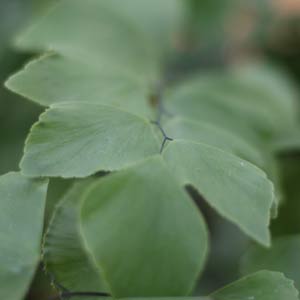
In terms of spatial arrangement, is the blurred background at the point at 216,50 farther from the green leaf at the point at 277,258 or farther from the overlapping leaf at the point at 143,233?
the overlapping leaf at the point at 143,233

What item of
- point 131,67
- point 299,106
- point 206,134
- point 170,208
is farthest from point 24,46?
point 299,106

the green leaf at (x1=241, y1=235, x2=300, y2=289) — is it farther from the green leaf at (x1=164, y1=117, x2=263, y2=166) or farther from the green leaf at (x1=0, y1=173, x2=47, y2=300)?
the green leaf at (x1=0, y1=173, x2=47, y2=300)

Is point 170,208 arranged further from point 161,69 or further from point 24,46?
point 161,69

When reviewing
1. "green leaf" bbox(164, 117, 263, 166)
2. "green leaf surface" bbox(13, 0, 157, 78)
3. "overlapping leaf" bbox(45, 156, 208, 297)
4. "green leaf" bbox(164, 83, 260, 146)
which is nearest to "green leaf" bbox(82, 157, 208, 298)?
"overlapping leaf" bbox(45, 156, 208, 297)

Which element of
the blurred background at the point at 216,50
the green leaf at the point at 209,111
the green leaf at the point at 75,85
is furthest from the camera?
the blurred background at the point at 216,50

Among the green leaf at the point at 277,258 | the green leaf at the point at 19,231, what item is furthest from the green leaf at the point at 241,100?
the green leaf at the point at 19,231
